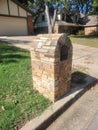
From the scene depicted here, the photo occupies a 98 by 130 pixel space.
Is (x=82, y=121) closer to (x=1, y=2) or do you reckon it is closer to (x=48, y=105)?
(x=48, y=105)

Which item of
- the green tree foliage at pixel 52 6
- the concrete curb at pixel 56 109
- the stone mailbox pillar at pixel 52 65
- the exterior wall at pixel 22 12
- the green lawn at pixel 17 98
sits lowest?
the concrete curb at pixel 56 109

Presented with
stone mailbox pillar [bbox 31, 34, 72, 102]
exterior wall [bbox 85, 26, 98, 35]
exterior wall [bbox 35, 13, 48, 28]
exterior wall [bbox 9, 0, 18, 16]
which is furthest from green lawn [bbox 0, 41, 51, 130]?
exterior wall [bbox 85, 26, 98, 35]

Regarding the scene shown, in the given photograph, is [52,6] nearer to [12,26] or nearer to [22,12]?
[22,12]

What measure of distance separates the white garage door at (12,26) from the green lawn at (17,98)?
13.2 meters

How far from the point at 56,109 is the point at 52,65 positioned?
0.91 m

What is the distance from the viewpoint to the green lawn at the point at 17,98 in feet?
9.58

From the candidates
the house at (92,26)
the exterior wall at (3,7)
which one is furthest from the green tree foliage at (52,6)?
the exterior wall at (3,7)

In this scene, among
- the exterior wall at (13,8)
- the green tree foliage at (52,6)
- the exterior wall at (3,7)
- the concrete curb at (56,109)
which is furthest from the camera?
the green tree foliage at (52,6)

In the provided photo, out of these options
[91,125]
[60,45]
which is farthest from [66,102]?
[60,45]

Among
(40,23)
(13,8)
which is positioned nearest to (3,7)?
(13,8)

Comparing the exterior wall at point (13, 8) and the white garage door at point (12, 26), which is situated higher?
the exterior wall at point (13, 8)

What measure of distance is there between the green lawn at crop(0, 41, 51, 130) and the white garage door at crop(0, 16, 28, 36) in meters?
13.2

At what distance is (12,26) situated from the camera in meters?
18.2

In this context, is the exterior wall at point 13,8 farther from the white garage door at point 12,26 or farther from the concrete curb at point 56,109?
the concrete curb at point 56,109
